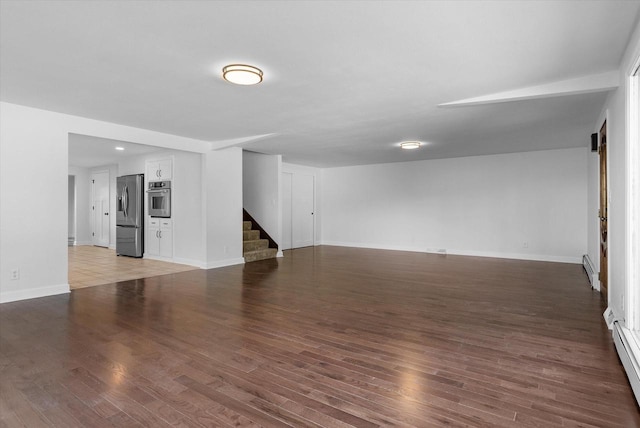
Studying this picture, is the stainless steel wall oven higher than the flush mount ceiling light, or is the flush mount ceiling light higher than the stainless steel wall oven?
the flush mount ceiling light

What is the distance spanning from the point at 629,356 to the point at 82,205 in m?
12.4

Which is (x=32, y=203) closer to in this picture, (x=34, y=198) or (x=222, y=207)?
(x=34, y=198)

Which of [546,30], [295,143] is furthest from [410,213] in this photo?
[546,30]

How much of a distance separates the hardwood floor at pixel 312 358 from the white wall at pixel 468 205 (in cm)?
319

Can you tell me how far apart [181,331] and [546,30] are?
3757mm

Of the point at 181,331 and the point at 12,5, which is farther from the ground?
the point at 12,5

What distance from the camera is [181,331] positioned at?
3.16 m

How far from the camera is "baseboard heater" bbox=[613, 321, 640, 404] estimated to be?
2045 mm

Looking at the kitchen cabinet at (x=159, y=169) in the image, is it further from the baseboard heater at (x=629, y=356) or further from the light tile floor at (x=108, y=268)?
the baseboard heater at (x=629, y=356)

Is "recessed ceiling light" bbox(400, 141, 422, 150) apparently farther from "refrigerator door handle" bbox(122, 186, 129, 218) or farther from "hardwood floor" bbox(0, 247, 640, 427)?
"refrigerator door handle" bbox(122, 186, 129, 218)

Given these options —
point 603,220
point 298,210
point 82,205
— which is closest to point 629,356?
point 603,220

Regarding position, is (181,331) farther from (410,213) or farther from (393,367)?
(410,213)

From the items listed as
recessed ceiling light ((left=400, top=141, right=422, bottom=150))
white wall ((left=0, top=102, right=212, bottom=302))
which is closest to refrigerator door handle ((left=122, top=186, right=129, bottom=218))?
white wall ((left=0, top=102, right=212, bottom=302))

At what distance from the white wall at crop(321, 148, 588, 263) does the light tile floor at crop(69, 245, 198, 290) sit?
514cm
